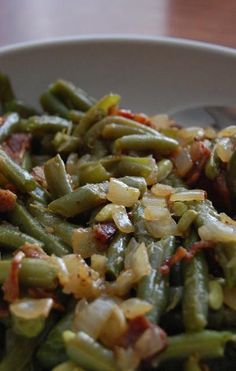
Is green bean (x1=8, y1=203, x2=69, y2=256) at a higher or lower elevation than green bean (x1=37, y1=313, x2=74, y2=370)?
higher

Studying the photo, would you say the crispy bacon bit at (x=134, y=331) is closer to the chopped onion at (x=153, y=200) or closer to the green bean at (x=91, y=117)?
the chopped onion at (x=153, y=200)

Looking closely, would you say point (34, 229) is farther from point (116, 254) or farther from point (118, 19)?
point (118, 19)

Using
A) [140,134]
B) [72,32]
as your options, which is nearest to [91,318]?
[140,134]

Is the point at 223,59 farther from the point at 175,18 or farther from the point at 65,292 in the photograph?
the point at 65,292

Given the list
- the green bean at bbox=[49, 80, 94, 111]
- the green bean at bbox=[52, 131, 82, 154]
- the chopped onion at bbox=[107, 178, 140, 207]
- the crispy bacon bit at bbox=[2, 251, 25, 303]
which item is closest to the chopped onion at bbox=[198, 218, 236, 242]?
the chopped onion at bbox=[107, 178, 140, 207]

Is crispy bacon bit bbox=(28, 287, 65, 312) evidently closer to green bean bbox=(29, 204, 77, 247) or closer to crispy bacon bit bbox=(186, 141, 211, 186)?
green bean bbox=(29, 204, 77, 247)

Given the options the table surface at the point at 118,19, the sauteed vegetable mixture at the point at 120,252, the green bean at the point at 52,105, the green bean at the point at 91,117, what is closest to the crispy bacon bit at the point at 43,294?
the sauteed vegetable mixture at the point at 120,252
